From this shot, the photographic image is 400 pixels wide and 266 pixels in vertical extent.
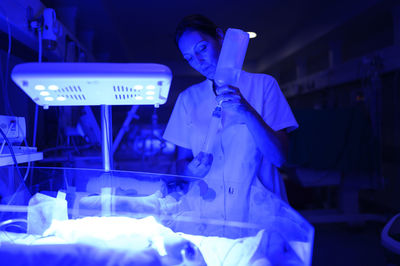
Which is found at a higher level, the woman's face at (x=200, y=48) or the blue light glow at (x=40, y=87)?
the woman's face at (x=200, y=48)

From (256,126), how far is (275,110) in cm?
26

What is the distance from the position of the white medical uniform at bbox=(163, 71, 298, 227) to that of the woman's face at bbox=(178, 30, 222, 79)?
18 centimetres

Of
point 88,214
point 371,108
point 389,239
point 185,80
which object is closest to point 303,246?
point 88,214

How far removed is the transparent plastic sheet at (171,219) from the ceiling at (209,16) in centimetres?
216

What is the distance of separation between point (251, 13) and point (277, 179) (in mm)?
2753

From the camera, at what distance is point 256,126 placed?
96cm

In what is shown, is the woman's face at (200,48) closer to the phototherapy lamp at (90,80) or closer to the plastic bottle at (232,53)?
the plastic bottle at (232,53)

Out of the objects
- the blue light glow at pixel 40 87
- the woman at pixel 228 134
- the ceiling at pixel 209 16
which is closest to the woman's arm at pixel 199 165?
the woman at pixel 228 134

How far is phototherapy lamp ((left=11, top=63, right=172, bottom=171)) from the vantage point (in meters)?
0.61

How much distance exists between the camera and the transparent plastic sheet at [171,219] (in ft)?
2.36

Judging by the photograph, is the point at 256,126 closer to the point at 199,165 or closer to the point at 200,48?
the point at 199,165

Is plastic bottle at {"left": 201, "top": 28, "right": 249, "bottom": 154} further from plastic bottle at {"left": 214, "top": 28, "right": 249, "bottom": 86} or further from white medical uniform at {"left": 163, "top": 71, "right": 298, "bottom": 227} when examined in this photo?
white medical uniform at {"left": 163, "top": 71, "right": 298, "bottom": 227}

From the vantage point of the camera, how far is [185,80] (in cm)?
617

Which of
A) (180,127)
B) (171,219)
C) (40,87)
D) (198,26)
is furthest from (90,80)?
(180,127)
